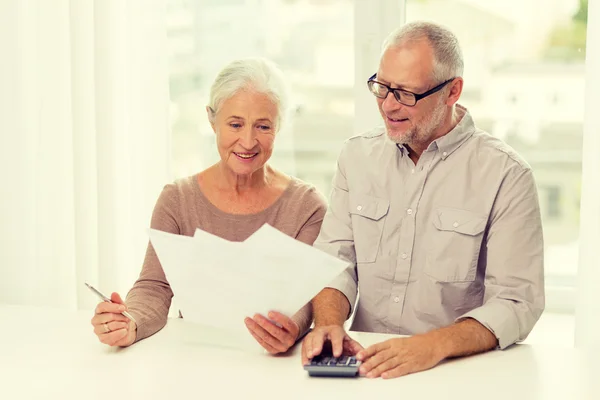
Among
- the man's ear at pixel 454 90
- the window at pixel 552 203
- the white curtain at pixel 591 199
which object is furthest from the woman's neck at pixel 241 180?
the window at pixel 552 203

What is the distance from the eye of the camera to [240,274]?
5.13ft

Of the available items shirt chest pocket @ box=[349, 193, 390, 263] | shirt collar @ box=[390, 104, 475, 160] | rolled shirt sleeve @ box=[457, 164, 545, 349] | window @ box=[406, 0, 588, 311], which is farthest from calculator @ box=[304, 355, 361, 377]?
window @ box=[406, 0, 588, 311]

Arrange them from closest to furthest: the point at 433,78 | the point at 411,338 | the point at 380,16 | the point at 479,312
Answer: the point at 411,338 < the point at 479,312 < the point at 433,78 < the point at 380,16

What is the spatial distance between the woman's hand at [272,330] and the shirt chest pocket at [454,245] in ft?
1.58

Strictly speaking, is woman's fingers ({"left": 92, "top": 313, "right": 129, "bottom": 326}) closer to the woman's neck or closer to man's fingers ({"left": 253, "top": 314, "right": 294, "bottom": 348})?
man's fingers ({"left": 253, "top": 314, "right": 294, "bottom": 348})

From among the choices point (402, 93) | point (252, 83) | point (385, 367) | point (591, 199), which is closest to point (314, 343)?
point (385, 367)

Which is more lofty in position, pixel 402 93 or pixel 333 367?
pixel 402 93

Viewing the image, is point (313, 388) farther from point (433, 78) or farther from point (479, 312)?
point (433, 78)

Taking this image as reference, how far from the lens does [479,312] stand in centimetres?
172

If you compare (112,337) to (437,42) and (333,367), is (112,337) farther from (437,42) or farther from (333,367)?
(437,42)

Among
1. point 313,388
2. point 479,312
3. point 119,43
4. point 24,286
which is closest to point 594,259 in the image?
point 479,312

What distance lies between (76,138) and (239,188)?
966 millimetres

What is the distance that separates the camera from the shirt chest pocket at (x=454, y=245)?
192 cm

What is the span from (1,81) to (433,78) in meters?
1.69
